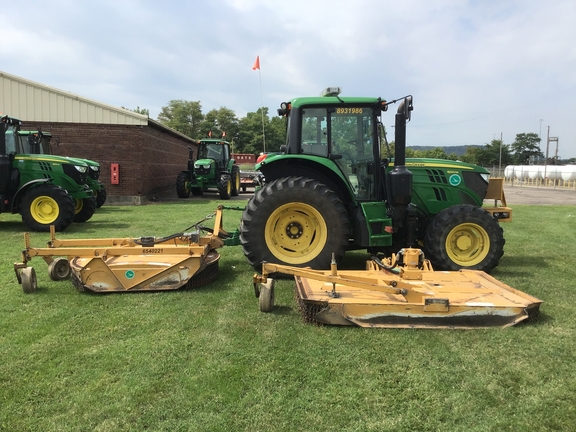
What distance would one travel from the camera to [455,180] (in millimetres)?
6004

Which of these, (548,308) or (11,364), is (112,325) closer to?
(11,364)

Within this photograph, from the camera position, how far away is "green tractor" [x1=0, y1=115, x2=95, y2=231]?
29.6 feet

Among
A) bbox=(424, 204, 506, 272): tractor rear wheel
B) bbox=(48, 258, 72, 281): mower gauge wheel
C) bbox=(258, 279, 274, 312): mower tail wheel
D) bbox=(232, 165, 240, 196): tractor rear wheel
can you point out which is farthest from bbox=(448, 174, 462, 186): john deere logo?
bbox=(232, 165, 240, 196): tractor rear wheel

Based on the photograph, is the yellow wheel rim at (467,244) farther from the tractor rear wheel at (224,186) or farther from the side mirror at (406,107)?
the tractor rear wheel at (224,186)

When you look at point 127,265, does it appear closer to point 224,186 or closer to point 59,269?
point 59,269

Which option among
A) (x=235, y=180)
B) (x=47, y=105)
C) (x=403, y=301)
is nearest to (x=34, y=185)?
(x=47, y=105)

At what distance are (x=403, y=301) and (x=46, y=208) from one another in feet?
27.0

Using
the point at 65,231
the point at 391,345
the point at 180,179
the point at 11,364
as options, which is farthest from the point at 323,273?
the point at 180,179

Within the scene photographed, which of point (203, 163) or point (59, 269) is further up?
point (203, 163)

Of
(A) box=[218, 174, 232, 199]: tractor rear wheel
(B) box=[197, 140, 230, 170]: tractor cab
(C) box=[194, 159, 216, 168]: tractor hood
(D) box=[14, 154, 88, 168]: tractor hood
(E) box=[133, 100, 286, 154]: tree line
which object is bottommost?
(A) box=[218, 174, 232, 199]: tractor rear wheel

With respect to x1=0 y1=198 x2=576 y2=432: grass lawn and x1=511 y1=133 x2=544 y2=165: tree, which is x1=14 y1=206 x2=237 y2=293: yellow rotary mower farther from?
x1=511 y1=133 x2=544 y2=165: tree

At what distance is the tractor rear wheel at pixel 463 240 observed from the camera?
5453 millimetres

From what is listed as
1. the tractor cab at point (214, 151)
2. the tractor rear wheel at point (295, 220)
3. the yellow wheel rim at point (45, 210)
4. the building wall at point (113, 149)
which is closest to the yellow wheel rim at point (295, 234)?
the tractor rear wheel at point (295, 220)

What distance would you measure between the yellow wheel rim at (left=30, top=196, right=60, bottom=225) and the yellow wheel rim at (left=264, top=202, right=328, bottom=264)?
19.8ft
